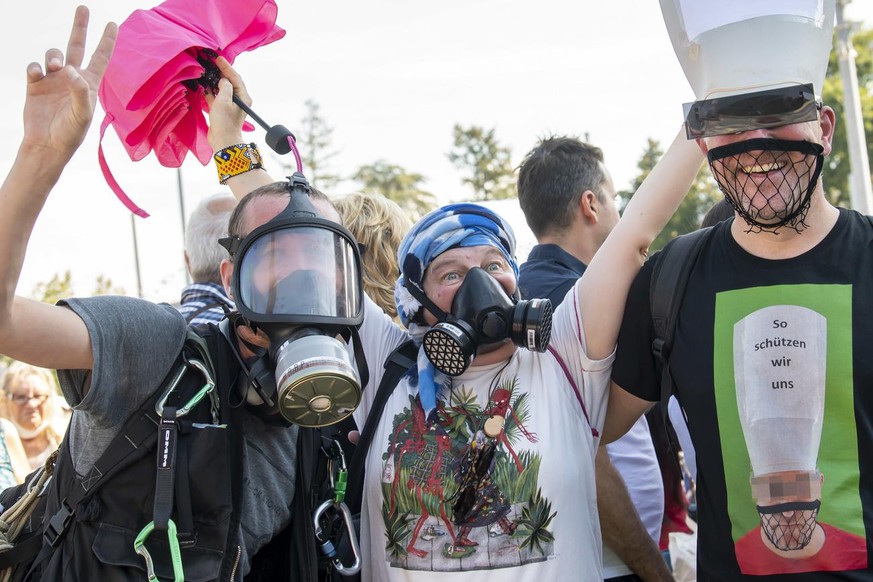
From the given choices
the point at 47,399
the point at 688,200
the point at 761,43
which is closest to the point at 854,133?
the point at 47,399

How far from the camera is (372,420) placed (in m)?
2.53

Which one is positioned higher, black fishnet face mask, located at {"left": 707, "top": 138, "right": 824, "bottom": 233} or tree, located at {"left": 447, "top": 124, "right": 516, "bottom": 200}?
tree, located at {"left": 447, "top": 124, "right": 516, "bottom": 200}

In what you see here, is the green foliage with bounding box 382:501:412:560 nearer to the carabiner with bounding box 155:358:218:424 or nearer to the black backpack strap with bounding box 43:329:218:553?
the carabiner with bounding box 155:358:218:424

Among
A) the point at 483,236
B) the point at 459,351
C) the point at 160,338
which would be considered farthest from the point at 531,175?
the point at 160,338

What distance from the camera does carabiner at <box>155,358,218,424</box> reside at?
2.06m

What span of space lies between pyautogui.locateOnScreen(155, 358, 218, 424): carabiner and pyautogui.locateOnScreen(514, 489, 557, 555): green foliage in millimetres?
869

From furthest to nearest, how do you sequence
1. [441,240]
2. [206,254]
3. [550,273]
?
[206,254] → [550,273] → [441,240]

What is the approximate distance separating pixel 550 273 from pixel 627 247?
3.16 ft

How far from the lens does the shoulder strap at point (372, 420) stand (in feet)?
8.25

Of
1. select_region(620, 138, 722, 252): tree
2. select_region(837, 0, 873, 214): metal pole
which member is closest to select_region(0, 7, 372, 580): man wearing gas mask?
select_region(837, 0, 873, 214): metal pole

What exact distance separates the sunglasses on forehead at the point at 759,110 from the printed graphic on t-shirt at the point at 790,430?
16.4 inches

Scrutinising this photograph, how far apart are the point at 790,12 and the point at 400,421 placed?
153 cm

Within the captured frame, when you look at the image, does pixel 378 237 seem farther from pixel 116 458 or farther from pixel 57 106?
pixel 57 106

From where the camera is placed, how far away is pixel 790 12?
7.06 feet
